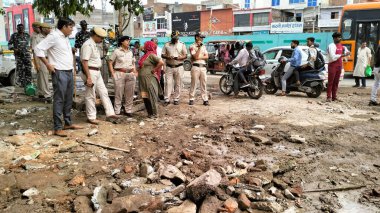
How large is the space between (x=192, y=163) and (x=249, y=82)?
4.92m

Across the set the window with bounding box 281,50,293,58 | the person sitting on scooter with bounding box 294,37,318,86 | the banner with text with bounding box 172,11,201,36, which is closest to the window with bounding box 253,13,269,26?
the banner with text with bounding box 172,11,201,36

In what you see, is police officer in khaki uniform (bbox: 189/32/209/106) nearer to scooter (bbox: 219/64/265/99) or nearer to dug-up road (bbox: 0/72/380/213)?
dug-up road (bbox: 0/72/380/213)

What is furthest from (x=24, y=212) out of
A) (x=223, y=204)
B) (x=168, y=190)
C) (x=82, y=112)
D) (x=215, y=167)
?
(x=82, y=112)

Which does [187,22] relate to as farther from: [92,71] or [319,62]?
[92,71]

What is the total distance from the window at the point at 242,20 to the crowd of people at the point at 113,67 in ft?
105

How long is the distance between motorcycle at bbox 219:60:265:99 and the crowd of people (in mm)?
187

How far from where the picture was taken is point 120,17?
716 centimetres

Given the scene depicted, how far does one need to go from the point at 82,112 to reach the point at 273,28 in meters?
33.4

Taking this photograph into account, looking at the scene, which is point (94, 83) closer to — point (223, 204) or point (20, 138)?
point (20, 138)

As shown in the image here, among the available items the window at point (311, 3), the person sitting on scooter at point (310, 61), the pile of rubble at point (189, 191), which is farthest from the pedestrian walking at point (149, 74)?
the window at point (311, 3)

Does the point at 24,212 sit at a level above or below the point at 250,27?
below

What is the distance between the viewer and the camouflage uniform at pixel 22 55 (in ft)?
26.8

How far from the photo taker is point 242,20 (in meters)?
40.3

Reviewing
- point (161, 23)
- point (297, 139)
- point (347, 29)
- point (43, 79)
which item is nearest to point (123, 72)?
point (43, 79)
